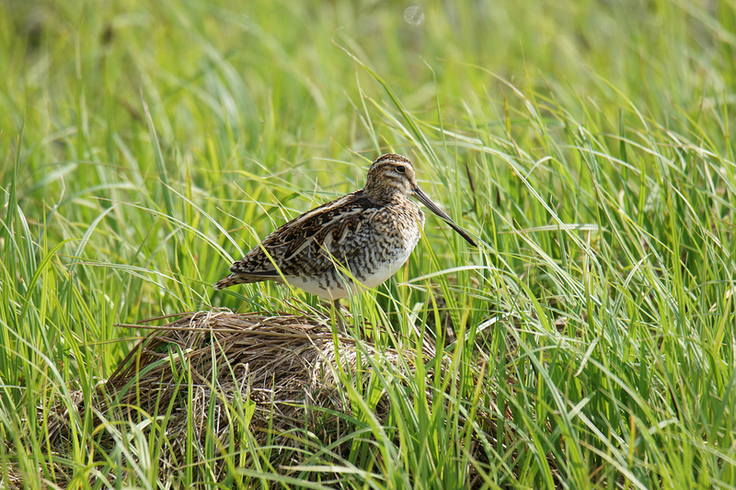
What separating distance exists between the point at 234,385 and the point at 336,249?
0.87 meters

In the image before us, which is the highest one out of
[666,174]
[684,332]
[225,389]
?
[666,174]

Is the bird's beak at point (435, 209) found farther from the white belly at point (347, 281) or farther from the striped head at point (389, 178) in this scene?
the white belly at point (347, 281)

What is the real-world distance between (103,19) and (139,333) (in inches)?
215

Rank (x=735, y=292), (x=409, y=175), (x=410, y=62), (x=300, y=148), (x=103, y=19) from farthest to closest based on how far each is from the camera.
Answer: (x=410, y=62), (x=103, y=19), (x=300, y=148), (x=409, y=175), (x=735, y=292)

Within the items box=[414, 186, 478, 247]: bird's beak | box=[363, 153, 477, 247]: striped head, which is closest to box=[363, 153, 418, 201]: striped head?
box=[363, 153, 477, 247]: striped head

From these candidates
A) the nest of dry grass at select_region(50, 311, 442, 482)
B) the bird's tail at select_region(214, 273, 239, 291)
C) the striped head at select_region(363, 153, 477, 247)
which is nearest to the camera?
the nest of dry grass at select_region(50, 311, 442, 482)

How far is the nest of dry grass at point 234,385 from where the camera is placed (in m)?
2.84

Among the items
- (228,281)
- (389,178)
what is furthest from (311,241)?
(389,178)

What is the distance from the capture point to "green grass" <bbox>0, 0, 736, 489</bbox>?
256 cm

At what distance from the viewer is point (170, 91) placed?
674 cm

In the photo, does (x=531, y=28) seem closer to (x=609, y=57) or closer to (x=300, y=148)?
(x=609, y=57)

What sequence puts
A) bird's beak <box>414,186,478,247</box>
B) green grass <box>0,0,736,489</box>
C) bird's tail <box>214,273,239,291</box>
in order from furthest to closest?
bird's tail <box>214,273,239,291</box> < bird's beak <box>414,186,478,247</box> < green grass <box>0,0,736,489</box>

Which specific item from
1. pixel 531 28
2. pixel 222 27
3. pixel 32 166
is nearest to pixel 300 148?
pixel 32 166

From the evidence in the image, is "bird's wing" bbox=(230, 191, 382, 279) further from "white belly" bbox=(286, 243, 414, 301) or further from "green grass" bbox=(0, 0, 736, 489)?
"green grass" bbox=(0, 0, 736, 489)
